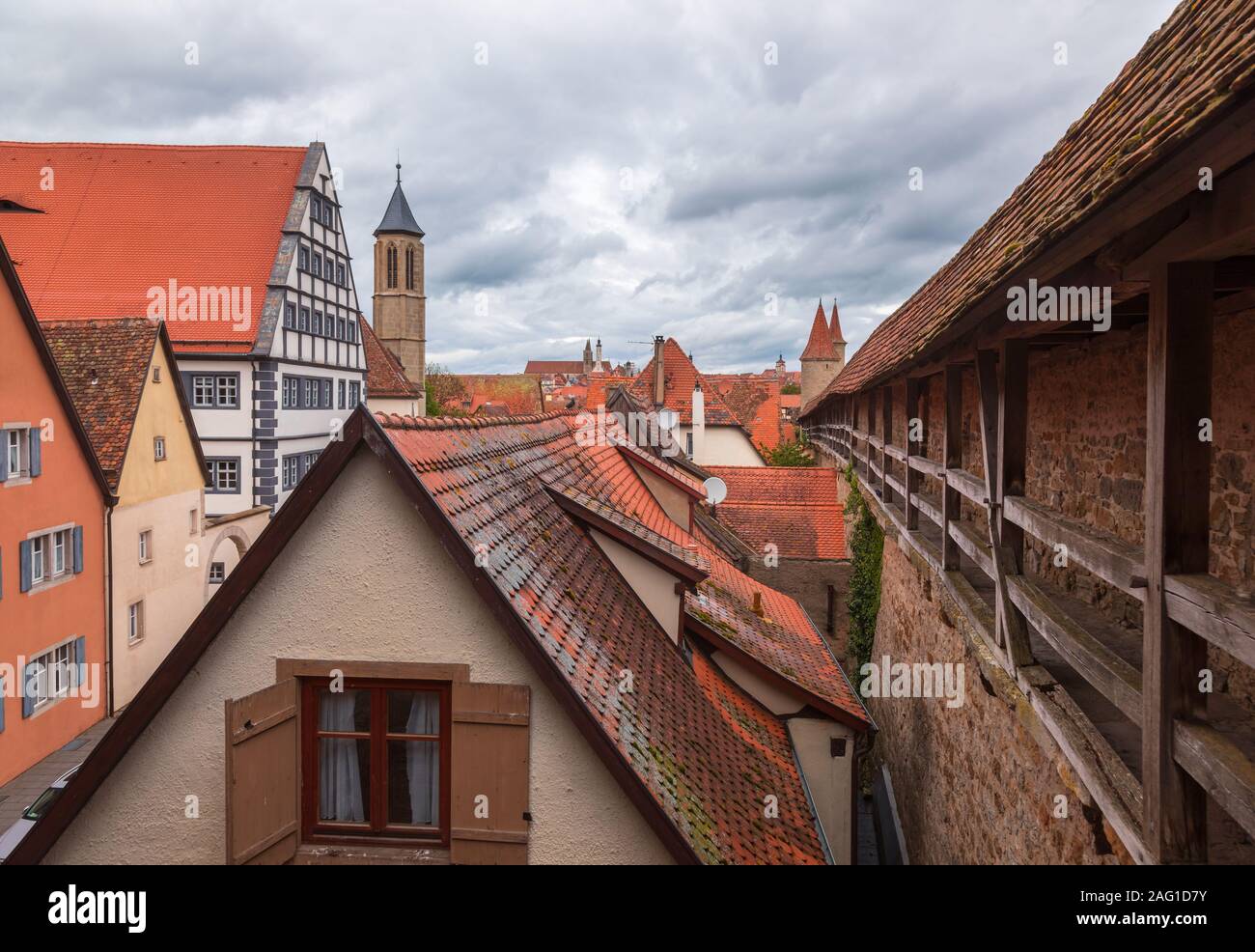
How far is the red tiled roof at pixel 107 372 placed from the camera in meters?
17.1

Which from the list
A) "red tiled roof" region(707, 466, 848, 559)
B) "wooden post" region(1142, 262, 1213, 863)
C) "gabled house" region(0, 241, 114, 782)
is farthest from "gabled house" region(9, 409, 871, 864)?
"red tiled roof" region(707, 466, 848, 559)

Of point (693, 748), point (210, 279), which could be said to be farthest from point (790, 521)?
point (210, 279)

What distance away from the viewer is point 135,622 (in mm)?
17750

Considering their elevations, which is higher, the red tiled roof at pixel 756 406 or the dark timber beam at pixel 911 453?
the red tiled roof at pixel 756 406

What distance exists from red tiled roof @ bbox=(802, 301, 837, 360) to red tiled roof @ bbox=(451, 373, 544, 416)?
19.1 m

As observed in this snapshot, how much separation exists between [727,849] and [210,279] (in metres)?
27.5

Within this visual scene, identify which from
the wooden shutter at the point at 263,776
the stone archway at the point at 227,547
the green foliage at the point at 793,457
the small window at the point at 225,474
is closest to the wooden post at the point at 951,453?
the wooden shutter at the point at 263,776

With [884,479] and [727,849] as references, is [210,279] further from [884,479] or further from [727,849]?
[727,849]

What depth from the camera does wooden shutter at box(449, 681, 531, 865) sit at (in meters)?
4.55

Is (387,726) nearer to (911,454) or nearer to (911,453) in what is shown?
(911,454)

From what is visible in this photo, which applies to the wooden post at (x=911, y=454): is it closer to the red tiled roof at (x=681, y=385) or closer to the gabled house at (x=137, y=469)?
the gabled house at (x=137, y=469)

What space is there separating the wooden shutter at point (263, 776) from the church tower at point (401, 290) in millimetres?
45774

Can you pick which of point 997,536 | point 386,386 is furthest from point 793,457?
point 997,536
